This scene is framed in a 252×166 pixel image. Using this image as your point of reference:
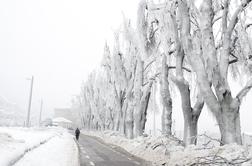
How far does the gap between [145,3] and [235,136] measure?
876 cm

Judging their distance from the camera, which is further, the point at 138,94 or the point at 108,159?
the point at 138,94

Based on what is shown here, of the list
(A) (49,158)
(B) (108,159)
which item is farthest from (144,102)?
(A) (49,158)

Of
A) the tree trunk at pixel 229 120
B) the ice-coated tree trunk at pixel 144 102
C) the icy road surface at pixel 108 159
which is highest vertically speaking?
the ice-coated tree trunk at pixel 144 102

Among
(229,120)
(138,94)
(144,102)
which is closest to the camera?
(229,120)

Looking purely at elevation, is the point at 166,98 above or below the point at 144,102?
below

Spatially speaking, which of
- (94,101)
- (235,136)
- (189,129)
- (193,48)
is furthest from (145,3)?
(94,101)

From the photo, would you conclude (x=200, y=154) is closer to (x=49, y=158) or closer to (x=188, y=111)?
(x=188, y=111)

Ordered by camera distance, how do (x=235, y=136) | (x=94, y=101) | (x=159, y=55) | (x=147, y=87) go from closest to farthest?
(x=235, y=136)
(x=159, y=55)
(x=147, y=87)
(x=94, y=101)

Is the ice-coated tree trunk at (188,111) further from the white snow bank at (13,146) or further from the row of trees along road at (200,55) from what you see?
the white snow bank at (13,146)

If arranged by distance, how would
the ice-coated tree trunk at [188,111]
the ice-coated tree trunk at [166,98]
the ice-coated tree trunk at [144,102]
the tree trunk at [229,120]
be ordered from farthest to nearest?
the ice-coated tree trunk at [144,102]
the ice-coated tree trunk at [166,98]
the ice-coated tree trunk at [188,111]
the tree trunk at [229,120]

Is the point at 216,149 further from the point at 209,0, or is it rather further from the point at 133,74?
the point at 133,74

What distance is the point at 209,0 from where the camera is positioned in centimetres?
1334

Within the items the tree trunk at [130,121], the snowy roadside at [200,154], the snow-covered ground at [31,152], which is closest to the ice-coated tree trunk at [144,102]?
the tree trunk at [130,121]

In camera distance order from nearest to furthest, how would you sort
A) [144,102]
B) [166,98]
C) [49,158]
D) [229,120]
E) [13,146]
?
[229,120] → [49,158] → [13,146] → [166,98] → [144,102]
